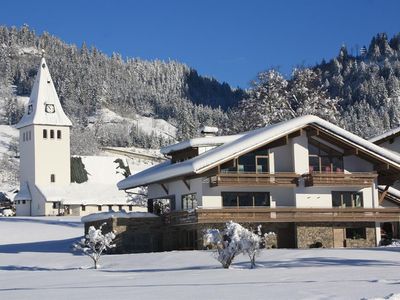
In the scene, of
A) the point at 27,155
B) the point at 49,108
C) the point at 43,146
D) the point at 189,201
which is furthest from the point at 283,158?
the point at 27,155

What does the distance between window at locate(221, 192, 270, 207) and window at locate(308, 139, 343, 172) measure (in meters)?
3.08

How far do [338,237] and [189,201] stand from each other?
7373mm

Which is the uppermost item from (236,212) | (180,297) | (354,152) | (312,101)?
(312,101)

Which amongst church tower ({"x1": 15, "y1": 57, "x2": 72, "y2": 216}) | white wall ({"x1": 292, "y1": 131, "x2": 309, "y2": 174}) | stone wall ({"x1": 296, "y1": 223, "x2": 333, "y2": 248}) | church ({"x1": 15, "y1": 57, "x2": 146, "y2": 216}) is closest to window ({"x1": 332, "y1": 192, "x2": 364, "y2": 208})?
stone wall ({"x1": 296, "y1": 223, "x2": 333, "y2": 248})

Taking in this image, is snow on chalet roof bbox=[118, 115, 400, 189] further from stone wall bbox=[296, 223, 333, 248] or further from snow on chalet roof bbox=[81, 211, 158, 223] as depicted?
stone wall bbox=[296, 223, 333, 248]

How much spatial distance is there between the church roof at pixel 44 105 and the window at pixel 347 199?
4601cm

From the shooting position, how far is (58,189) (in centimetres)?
7881

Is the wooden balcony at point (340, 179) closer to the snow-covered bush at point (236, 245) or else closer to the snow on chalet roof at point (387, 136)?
the snow on chalet roof at point (387, 136)

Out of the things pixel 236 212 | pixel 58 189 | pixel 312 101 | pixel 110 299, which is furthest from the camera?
pixel 58 189

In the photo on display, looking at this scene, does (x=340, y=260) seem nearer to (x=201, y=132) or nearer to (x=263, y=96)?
(x=201, y=132)

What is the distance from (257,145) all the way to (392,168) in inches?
304

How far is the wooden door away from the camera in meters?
38.2

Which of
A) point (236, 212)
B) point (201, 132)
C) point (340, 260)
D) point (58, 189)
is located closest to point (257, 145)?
point (236, 212)

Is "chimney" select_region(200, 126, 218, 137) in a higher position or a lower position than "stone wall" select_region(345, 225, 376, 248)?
higher
